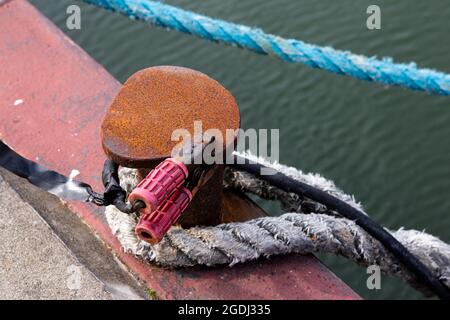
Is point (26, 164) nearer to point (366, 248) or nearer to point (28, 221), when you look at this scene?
point (28, 221)

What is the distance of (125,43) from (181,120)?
3.48 metres

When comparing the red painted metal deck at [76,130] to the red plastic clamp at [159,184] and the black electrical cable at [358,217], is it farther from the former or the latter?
the red plastic clamp at [159,184]

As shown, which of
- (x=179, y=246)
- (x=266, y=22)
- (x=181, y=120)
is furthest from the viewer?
(x=266, y=22)

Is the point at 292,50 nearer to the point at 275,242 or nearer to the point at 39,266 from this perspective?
the point at 275,242

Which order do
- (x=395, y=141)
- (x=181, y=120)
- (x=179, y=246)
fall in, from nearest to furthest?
1. (x=181, y=120)
2. (x=179, y=246)
3. (x=395, y=141)

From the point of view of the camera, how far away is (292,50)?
2.16m

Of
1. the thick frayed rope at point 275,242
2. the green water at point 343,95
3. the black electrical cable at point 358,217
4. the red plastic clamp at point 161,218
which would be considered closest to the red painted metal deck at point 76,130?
the thick frayed rope at point 275,242

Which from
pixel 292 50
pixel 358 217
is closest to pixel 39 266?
pixel 358 217

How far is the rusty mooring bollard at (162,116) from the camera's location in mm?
1479

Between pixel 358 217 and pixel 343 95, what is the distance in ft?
8.32

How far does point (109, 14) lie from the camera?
203 inches

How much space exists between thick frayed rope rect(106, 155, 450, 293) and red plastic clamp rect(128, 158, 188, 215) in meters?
0.30
